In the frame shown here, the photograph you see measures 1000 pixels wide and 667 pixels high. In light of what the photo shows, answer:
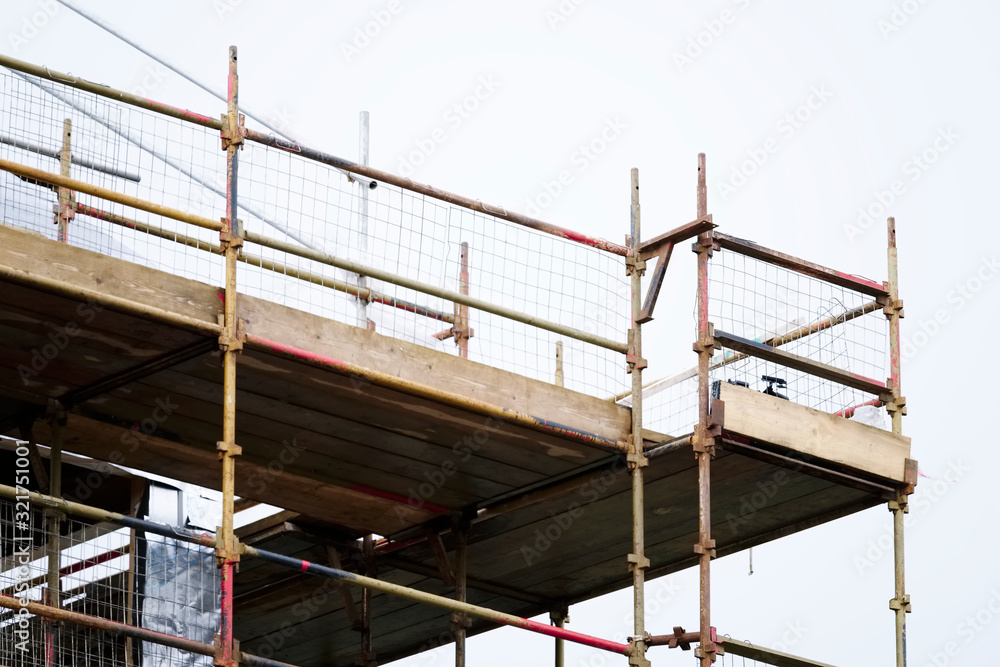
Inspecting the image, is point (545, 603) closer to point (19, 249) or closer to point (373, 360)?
point (373, 360)

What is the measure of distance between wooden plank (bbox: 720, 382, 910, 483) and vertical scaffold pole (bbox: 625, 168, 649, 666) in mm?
775

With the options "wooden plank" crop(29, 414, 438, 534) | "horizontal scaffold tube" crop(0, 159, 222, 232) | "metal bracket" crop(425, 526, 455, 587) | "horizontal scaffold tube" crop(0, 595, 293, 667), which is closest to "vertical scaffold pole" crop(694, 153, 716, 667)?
"metal bracket" crop(425, 526, 455, 587)

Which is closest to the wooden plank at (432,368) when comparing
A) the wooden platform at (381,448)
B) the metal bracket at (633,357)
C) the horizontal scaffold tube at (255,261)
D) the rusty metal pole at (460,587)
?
the wooden platform at (381,448)

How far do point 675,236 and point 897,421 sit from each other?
7.86ft

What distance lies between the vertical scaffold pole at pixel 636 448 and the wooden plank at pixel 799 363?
0.72 m

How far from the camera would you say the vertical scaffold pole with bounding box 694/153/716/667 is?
38.5ft

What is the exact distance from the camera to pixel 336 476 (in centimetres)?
1334

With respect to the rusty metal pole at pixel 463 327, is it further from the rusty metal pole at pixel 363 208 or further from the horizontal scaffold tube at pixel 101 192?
the horizontal scaffold tube at pixel 101 192

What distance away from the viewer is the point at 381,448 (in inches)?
503

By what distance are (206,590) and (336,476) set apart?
53.8 inches

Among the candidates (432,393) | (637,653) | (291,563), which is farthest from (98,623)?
(637,653)

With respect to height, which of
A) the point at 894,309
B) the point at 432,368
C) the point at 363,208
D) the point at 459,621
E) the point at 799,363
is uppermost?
the point at 363,208

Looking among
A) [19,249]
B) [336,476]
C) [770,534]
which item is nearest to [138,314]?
[19,249]

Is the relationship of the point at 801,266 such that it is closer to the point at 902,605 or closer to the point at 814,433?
the point at 814,433
